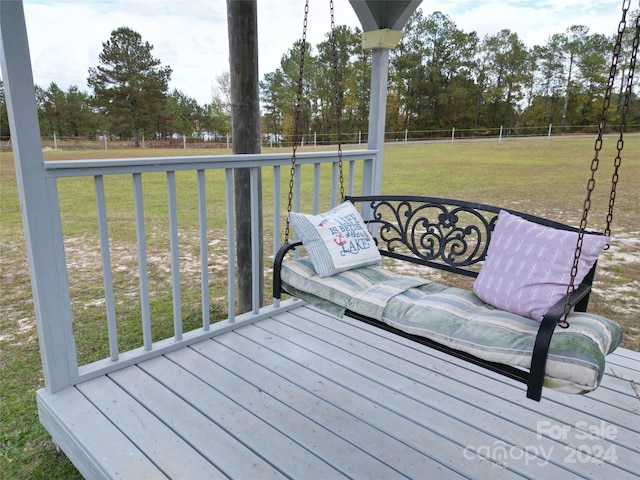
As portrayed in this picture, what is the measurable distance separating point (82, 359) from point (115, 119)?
46.4ft

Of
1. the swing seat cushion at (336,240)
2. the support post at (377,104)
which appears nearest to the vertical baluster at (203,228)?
the swing seat cushion at (336,240)

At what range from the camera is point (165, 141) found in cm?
1452

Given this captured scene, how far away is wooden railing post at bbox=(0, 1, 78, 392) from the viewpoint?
4.78 ft

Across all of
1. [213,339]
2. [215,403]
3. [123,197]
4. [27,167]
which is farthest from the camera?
[123,197]

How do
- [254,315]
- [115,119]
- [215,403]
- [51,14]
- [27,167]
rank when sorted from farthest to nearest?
[115,119]
[51,14]
[254,315]
[215,403]
[27,167]

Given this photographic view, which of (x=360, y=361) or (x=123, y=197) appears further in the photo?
(x=123, y=197)

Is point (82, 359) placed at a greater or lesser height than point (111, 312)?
lesser

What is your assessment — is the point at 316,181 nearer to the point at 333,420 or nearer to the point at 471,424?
the point at 333,420

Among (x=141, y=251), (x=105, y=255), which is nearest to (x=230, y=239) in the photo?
(x=141, y=251)

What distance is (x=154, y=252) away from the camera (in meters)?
4.61

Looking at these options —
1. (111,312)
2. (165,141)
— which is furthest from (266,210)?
(165,141)

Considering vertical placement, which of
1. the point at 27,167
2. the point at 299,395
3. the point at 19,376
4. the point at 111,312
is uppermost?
the point at 27,167

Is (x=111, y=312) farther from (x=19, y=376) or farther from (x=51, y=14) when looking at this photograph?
(x=51, y=14)

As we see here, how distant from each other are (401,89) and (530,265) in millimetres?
18379
